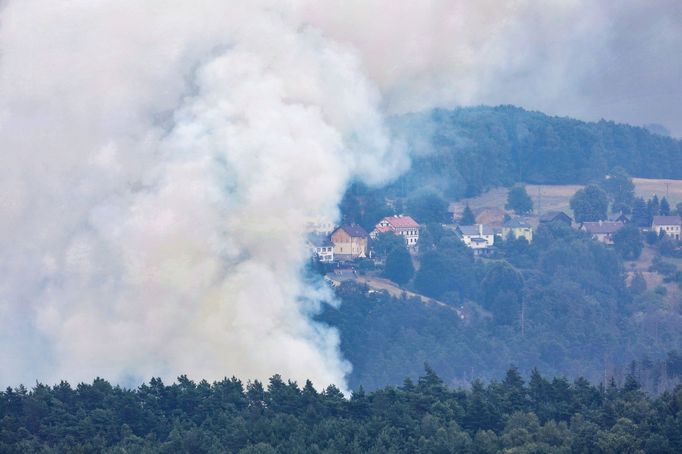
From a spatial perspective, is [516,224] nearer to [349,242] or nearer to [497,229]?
[497,229]

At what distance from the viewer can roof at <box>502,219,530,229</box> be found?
431ft

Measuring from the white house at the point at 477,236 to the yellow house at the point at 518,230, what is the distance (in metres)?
1.08

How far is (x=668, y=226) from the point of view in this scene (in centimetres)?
13212

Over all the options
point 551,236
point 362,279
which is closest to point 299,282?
point 362,279

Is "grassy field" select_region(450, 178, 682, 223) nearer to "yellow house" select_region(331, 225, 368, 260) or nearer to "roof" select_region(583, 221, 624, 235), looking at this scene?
"roof" select_region(583, 221, 624, 235)

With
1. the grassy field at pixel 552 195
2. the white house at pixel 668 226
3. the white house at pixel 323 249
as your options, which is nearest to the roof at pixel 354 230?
the white house at pixel 323 249

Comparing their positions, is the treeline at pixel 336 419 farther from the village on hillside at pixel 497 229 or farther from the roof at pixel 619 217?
the roof at pixel 619 217

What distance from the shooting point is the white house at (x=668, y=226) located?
13162 cm

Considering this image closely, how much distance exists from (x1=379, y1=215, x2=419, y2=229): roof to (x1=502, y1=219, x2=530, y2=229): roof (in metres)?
8.51

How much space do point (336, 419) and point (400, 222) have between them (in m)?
71.0

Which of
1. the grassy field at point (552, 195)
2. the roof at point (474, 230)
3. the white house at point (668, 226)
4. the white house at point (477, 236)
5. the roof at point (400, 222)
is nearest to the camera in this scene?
the roof at point (400, 222)

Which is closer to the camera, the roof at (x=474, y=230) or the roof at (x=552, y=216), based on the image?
the roof at (x=474, y=230)

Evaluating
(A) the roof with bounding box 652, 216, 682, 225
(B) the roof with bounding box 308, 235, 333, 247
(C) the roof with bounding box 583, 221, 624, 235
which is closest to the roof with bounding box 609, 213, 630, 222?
(C) the roof with bounding box 583, 221, 624, 235

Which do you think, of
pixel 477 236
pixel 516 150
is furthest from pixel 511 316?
pixel 516 150
